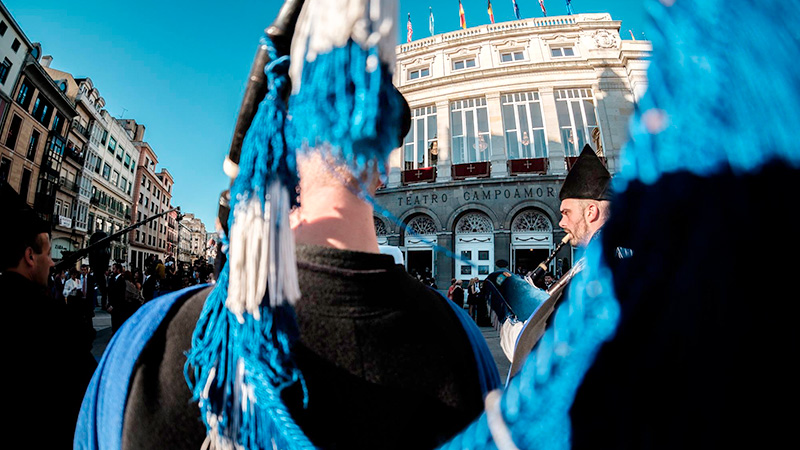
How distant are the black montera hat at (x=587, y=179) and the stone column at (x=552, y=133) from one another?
14054mm

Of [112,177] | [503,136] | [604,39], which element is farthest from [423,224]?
[112,177]

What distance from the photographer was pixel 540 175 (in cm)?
1559

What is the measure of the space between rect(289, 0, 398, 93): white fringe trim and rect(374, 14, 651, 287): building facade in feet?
45.9

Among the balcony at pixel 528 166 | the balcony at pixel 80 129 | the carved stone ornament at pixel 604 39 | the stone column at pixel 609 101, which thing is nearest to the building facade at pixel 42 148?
the balcony at pixel 80 129

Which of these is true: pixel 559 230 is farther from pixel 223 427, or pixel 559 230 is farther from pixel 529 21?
pixel 223 427

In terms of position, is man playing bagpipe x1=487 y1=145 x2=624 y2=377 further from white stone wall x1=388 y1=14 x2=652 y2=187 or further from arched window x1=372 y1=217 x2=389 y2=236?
arched window x1=372 y1=217 x2=389 y2=236

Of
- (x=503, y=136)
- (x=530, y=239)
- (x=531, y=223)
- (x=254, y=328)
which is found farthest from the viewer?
(x=503, y=136)

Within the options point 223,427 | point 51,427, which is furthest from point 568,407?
point 51,427

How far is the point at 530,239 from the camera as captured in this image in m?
15.5

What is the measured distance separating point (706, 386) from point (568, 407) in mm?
125

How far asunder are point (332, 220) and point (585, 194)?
240cm

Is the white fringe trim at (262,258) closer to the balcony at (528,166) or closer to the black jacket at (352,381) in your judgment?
the black jacket at (352,381)

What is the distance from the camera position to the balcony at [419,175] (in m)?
16.9

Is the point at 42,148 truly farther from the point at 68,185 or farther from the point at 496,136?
the point at 496,136
